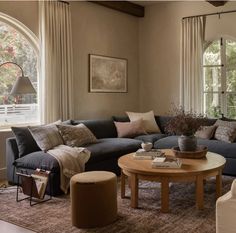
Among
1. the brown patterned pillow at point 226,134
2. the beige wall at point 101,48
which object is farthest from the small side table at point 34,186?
the brown patterned pillow at point 226,134

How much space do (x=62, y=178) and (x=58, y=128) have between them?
0.91 meters

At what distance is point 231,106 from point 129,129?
6.53 ft

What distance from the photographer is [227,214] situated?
6.98ft

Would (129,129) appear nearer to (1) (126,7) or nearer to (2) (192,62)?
(2) (192,62)

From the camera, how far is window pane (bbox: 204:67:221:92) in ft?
19.7

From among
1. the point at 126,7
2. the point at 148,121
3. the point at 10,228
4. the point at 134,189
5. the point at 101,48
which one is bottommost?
the point at 10,228

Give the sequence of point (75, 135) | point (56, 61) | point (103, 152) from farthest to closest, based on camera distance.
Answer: point (56, 61) → point (75, 135) → point (103, 152)

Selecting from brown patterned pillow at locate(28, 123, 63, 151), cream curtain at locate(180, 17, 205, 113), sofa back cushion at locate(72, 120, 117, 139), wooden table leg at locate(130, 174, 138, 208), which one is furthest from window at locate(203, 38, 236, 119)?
wooden table leg at locate(130, 174, 138, 208)

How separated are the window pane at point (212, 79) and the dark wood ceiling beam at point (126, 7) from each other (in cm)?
183

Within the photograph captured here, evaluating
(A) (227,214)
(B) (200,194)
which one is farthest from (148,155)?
(A) (227,214)

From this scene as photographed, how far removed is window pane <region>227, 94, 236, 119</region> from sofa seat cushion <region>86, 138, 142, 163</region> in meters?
2.02

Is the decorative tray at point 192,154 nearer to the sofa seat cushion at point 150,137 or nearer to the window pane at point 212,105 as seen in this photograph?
the sofa seat cushion at point 150,137

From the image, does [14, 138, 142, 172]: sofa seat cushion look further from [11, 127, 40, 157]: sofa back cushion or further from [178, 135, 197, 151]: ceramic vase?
[178, 135, 197, 151]: ceramic vase

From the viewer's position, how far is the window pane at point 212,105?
6008mm
